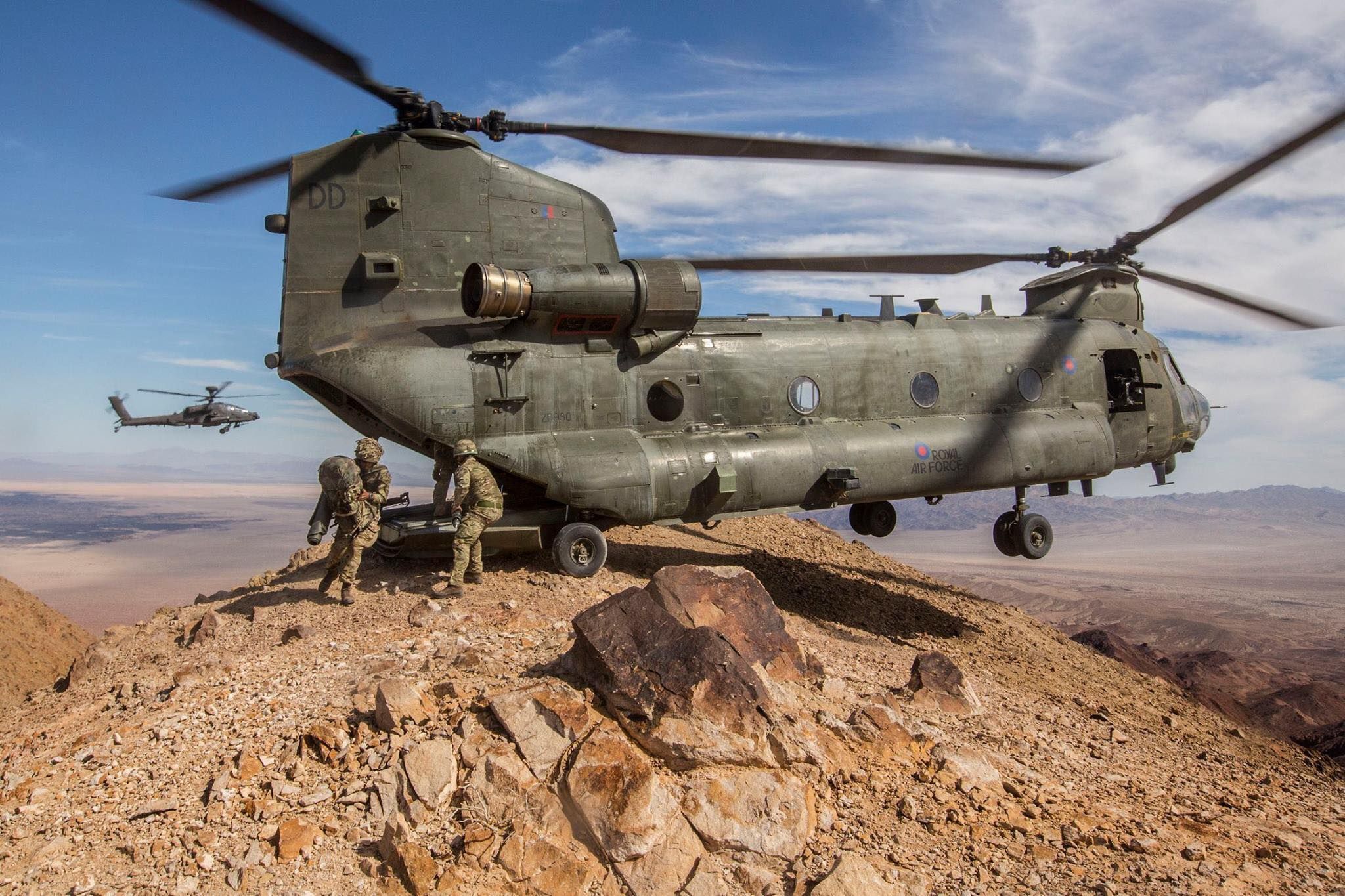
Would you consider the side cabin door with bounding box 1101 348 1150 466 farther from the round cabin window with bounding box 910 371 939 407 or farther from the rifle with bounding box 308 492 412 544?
the rifle with bounding box 308 492 412 544

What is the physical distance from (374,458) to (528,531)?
1850mm

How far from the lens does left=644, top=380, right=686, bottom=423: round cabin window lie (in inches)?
397

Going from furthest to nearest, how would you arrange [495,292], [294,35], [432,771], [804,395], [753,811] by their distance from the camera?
[804,395]
[495,292]
[294,35]
[432,771]
[753,811]

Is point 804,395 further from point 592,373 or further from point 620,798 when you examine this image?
point 620,798

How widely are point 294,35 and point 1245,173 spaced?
32.7 ft

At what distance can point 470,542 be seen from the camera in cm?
855

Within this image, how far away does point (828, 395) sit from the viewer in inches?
430

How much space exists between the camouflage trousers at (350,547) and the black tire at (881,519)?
705 centimetres

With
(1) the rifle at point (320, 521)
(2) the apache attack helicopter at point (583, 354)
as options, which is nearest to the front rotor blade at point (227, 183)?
(2) the apache attack helicopter at point (583, 354)

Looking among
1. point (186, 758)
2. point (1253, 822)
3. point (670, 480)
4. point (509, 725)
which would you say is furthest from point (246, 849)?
point (1253, 822)

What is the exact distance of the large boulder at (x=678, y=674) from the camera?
5.24 meters

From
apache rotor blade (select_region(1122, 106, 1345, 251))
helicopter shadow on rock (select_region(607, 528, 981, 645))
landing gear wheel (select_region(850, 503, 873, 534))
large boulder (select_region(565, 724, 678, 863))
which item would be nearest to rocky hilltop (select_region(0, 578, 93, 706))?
helicopter shadow on rock (select_region(607, 528, 981, 645))

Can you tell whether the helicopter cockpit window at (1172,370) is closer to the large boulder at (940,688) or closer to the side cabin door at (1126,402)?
the side cabin door at (1126,402)

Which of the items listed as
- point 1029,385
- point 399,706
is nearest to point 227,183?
point 399,706
